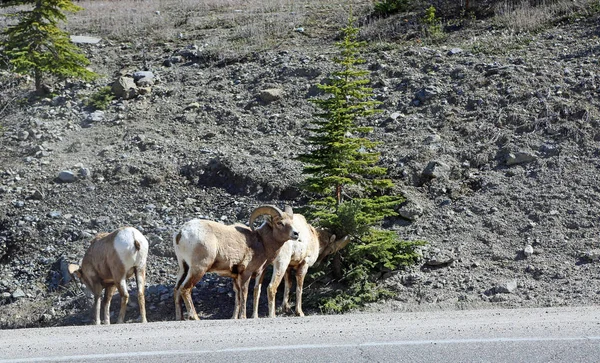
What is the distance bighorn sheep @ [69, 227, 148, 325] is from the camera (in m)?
12.1

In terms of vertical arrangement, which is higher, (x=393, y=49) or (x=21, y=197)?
(x=393, y=49)

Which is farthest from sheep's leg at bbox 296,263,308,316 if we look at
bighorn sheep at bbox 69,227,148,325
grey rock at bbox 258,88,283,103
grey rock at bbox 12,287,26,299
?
grey rock at bbox 258,88,283,103

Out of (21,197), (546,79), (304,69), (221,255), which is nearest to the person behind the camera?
(221,255)

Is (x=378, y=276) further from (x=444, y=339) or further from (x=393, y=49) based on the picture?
(x=393, y=49)

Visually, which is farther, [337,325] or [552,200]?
[552,200]

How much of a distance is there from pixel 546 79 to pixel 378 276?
7896mm

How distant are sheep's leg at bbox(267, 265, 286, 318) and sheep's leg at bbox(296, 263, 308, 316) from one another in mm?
347

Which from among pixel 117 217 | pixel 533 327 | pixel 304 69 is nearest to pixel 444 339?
pixel 533 327

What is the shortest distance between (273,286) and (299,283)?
0.54 meters

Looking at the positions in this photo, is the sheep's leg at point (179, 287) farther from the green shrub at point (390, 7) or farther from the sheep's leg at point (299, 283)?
the green shrub at point (390, 7)

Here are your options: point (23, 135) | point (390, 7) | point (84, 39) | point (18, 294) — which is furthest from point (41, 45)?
point (390, 7)

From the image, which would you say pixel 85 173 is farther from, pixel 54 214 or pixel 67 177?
pixel 54 214

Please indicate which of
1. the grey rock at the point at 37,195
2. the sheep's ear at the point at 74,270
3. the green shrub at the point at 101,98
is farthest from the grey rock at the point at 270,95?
the sheep's ear at the point at 74,270

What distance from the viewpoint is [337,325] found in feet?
29.8
